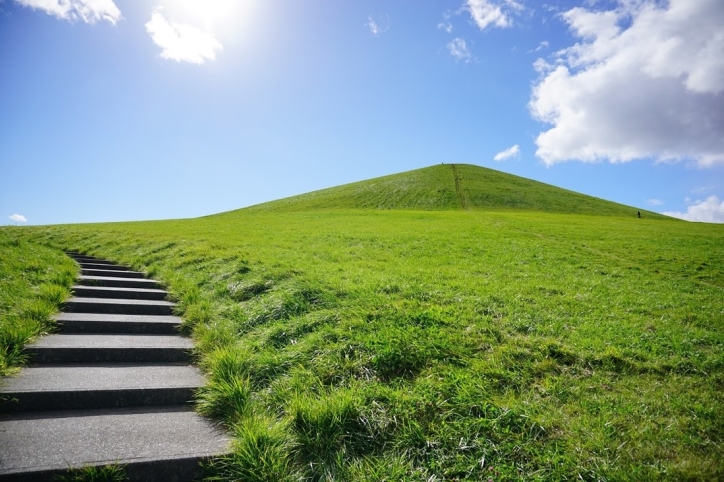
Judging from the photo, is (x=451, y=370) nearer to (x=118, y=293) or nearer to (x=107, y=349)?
(x=107, y=349)

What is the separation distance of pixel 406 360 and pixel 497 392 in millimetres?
1516

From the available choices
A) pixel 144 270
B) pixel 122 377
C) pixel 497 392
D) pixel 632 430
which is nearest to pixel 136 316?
pixel 122 377

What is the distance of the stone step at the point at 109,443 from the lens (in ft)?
13.0

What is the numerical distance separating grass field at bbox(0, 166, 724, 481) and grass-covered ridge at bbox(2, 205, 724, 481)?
0.03 metres

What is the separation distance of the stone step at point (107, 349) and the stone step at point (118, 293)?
2.99 metres

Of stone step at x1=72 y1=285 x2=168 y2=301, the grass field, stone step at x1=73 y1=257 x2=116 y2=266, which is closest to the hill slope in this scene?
stone step at x1=73 y1=257 x2=116 y2=266

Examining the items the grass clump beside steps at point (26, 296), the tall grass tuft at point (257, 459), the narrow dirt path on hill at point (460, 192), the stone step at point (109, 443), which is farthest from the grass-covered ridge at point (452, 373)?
the narrow dirt path on hill at point (460, 192)

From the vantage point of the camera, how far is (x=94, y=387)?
528cm

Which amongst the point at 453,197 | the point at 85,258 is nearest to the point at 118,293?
the point at 85,258

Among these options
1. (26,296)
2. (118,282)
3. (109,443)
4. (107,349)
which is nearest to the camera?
(109,443)

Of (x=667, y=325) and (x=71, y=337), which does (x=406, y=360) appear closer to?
(x=71, y=337)

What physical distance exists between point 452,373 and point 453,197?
63948mm

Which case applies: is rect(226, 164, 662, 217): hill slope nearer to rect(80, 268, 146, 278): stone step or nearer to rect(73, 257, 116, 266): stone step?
rect(73, 257, 116, 266): stone step

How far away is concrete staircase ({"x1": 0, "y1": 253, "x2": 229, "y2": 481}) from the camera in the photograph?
4102 millimetres
